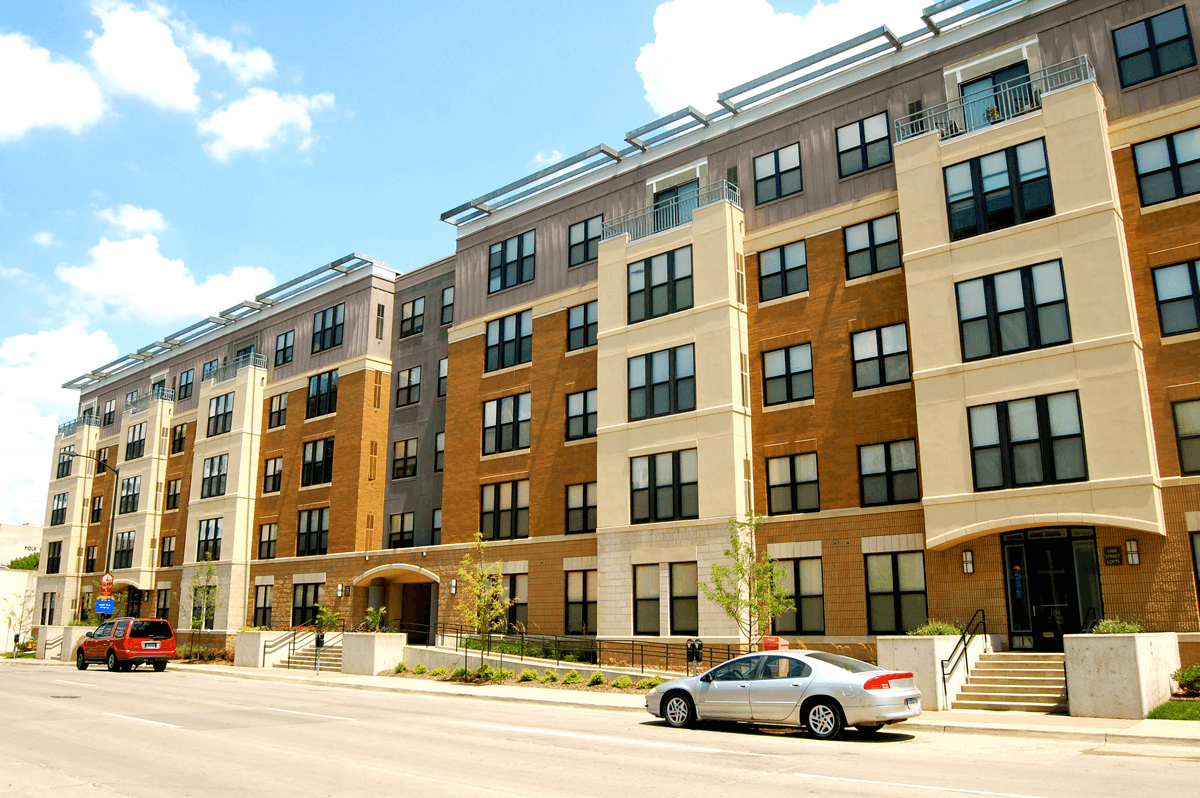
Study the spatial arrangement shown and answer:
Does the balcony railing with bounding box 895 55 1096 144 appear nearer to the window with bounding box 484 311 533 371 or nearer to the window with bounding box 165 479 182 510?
the window with bounding box 484 311 533 371

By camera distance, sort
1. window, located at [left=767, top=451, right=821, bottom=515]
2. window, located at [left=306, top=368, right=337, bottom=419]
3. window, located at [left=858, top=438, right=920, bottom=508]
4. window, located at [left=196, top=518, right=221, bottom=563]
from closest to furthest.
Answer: window, located at [left=858, top=438, right=920, bottom=508]
window, located at [left=767, top=451, right=821, bottom=515]
window, located at [left=306, top=368, right=337, bottom=419]
window, located at [left=196, top=518, right=221, bottom=563]

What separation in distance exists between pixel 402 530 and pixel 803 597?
20601 millimetres

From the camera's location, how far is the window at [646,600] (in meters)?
29.9

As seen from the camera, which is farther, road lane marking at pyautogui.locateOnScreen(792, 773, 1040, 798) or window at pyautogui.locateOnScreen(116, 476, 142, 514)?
window at pyautogui.locateOnScreen(116, 476, 142, 514)

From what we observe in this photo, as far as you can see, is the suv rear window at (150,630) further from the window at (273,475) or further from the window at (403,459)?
the window at (403,459)

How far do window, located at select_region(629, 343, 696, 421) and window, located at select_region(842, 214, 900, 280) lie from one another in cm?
576

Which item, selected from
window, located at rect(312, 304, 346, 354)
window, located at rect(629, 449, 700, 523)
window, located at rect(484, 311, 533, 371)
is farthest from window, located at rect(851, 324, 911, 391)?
window, located at rect(312, 304, 346, 354)

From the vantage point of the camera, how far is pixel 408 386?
43219 millimetres

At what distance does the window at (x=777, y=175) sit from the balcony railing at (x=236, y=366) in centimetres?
3082

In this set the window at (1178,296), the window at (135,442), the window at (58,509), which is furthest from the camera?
the window at (58,509)

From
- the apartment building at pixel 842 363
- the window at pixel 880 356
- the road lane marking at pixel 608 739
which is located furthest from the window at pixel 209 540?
the window at pixel 880 356

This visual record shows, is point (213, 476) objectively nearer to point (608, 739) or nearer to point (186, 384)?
point (186, 384)

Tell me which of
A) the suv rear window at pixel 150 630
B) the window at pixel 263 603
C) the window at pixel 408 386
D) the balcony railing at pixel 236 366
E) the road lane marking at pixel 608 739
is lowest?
the road lane marking at pixel 608 739

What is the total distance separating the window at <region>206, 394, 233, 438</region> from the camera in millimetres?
51031
